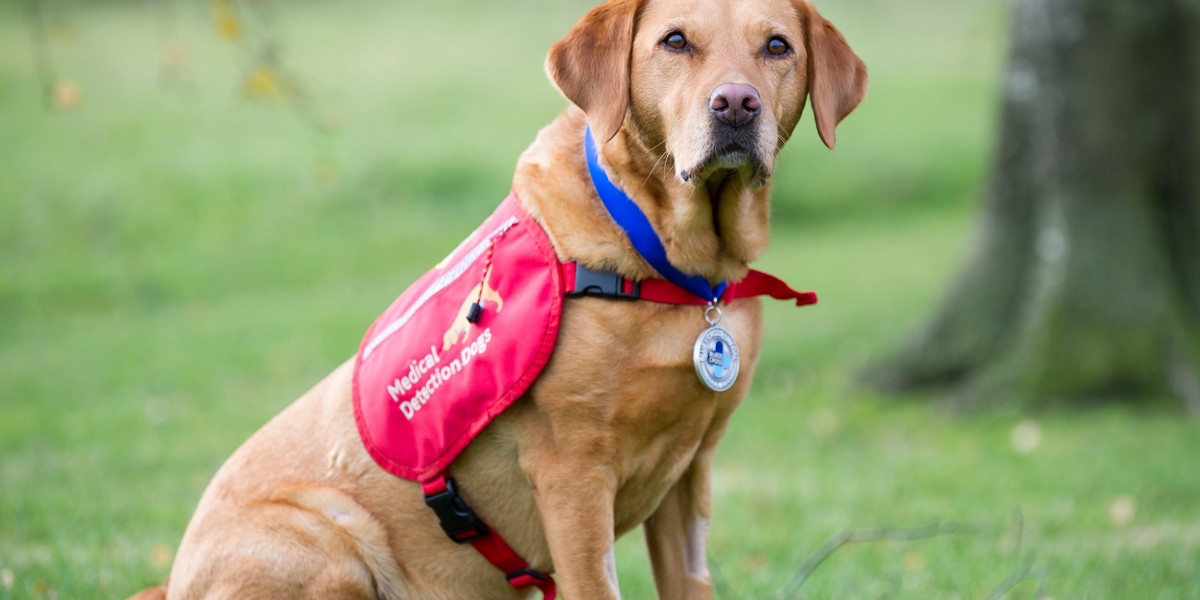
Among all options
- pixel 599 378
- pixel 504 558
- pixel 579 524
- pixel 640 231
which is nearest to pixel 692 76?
pixel 640 231

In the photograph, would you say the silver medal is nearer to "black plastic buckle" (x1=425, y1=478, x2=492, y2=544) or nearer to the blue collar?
the blue collar

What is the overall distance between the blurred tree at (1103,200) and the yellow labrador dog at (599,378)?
4.37 metres

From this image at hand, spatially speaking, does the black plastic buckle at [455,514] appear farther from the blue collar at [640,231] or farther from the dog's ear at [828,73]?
the dog's ear at [828,73]

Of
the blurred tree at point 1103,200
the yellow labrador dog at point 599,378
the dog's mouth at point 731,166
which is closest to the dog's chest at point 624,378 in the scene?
the yellow labrador dog at point 599,378

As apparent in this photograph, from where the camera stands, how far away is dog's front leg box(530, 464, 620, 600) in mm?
3178

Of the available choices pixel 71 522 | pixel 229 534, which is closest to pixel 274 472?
pixel 229 534

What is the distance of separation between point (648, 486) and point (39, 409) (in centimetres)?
663

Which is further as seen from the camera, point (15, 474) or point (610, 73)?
point (15, 474)

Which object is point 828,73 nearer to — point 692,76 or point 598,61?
point 692,76

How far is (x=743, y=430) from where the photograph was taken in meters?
7.86

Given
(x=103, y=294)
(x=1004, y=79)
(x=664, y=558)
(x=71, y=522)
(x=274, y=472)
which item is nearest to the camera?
(x=274, y=472)

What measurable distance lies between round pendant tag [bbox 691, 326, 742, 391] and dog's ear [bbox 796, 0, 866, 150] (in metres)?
0.71

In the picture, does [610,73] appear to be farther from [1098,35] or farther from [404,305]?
[1098,35]

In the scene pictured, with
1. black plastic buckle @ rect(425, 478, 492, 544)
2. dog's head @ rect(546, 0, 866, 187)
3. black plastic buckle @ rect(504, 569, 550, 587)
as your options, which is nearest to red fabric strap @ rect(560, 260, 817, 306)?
dog's head @ rect(546, 0, 866, 187)
